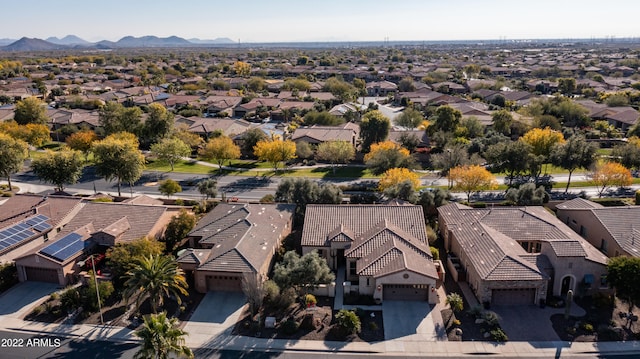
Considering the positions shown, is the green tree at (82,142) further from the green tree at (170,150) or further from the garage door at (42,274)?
the garage door at (42,274)

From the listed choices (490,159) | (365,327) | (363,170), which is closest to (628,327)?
(365,327)

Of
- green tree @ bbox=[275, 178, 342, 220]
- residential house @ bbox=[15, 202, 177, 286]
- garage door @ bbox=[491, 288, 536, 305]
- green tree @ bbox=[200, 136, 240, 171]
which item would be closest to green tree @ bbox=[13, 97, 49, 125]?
green tree @ bbox=[200, 136, 240, 171]

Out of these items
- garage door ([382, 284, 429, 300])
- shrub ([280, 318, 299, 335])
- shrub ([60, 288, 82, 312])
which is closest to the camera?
shrub ([280, 318, 299, 335])

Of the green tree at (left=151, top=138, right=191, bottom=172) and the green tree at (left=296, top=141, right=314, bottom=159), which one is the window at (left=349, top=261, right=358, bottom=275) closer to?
the green tree at (left=296, top=141, right=314, bottom=159)

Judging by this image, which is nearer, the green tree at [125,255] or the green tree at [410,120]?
the green tree at [125,255]

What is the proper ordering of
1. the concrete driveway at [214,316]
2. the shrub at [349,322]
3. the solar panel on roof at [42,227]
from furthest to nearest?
the solar panel on roof at [42,227]
the concrete driveway at [214,316]
the shrub at [349,322]

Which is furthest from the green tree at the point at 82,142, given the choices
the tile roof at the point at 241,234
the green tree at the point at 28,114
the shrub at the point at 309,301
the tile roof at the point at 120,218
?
the shrub at the point at 309,301

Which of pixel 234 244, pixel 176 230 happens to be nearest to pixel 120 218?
pixel 176 230
